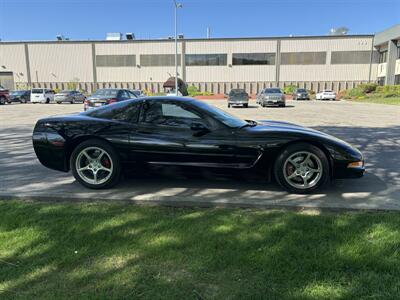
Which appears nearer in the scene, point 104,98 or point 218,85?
point 104,98

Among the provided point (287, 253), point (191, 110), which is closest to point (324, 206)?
point (287, 253)

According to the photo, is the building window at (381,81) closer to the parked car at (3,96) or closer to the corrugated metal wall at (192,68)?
the corrugated metal wall at (192,68)

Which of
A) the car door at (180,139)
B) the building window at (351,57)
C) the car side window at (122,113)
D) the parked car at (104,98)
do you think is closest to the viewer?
the car door at (180,139)

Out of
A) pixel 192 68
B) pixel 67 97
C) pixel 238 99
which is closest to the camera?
pixel 238 99

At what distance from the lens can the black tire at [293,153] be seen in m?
4.56

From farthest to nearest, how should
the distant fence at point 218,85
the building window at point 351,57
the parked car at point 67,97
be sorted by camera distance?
the distant fence at point 218,85, the building window at point 351,57, the parked car at point 67,97

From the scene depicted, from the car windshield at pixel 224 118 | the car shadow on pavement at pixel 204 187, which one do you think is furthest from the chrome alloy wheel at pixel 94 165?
the car windshield at pixel 224 118

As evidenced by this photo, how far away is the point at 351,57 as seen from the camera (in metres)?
53.7

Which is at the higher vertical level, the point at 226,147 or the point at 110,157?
the point at 226,147

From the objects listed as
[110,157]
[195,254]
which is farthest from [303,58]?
[195,254]

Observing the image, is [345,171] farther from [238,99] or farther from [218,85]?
[218,85]

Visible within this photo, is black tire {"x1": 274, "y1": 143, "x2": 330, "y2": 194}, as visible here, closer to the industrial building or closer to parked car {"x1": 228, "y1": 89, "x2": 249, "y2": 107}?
parked car {"x1": 228, "y1": 89, "x2": 249, "y2": 107}

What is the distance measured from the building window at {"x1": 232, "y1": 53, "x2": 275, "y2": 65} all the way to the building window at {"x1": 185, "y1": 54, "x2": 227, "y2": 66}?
6.22 ft

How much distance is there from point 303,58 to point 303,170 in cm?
5437
